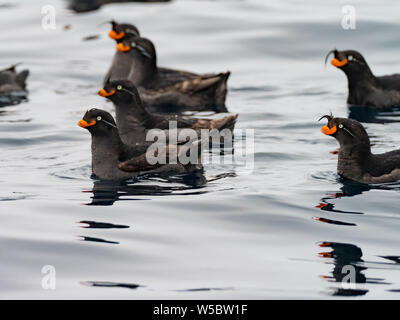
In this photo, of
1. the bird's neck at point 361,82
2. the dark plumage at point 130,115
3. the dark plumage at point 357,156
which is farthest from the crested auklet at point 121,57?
the dark plumage at point 357,156

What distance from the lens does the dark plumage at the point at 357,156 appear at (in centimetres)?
1329

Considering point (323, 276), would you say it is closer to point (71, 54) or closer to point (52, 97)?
point (52, 97)

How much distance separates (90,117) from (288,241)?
3906 millimetres

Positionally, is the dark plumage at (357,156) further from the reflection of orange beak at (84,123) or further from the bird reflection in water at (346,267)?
the reflection of orange beak at (84,123)

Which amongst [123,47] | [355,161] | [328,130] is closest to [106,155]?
[328,130]

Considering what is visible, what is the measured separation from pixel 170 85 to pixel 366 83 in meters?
3.99

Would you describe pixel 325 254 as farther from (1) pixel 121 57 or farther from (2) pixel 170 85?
(1) pixel 121 57

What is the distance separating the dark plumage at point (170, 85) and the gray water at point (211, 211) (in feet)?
1.93

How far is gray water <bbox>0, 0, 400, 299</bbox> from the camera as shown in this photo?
972cm

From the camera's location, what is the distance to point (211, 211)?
12.1 meters

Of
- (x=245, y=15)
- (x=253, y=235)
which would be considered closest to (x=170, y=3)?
(x=245, y=15)

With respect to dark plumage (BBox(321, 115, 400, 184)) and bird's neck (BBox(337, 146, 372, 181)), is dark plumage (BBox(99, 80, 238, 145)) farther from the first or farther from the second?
bird's neck (BBox(337, 146, 372, 181))
